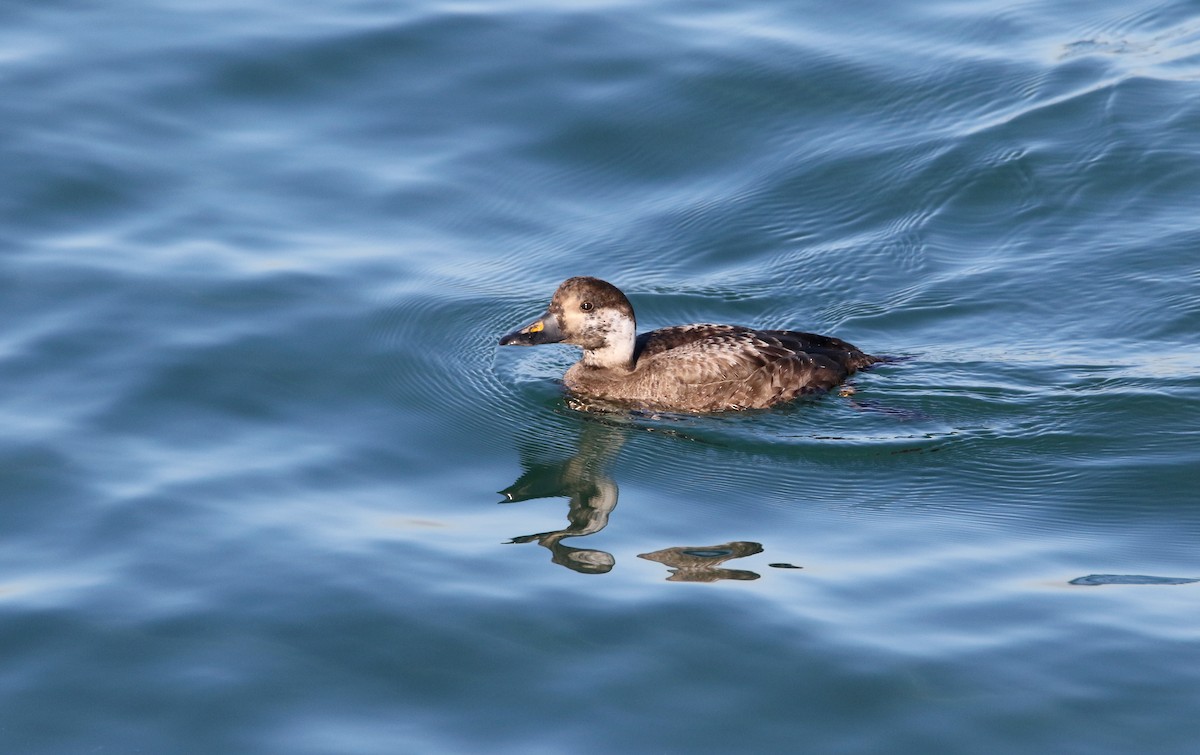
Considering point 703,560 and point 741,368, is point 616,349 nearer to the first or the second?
point 741,368

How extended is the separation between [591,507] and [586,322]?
1.93 meters

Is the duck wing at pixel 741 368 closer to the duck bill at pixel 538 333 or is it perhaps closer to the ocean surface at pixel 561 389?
the ocean surface at pixel 561 389

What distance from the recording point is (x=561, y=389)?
37.9ft

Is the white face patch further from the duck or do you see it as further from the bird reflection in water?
the bird reflection in water

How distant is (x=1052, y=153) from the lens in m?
13.8

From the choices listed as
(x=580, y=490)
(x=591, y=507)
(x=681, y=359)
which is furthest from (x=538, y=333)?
(x=591, y=507)

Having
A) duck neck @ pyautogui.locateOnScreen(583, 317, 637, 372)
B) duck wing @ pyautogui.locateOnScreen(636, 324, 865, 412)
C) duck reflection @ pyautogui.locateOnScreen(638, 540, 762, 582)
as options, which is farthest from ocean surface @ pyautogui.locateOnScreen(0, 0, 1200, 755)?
duck neck @ pyautogui.locateOnScreen(583, 317, 637, 372)

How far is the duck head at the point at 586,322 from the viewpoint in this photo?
1105 cm

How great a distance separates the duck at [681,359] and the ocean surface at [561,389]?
26 cm

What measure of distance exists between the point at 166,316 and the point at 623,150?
473cm

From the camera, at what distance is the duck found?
10969 mm

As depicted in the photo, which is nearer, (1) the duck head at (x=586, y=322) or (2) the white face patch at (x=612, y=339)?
(1) the duck head at (x=586, y=322)

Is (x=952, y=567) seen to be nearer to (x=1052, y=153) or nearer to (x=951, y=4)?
(x=1052, y=153)

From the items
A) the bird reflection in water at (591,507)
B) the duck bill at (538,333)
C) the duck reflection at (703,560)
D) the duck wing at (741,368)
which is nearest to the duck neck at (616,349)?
the duck wing at (741,368)
